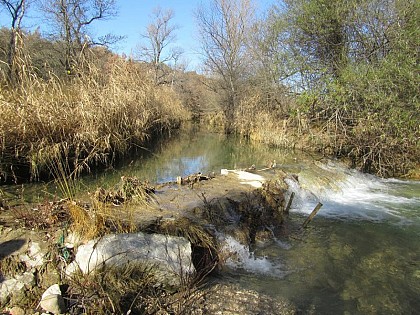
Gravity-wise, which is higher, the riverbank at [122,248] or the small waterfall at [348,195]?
the riverbank at [122,248]

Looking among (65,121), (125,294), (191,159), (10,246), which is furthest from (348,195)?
(10,246)

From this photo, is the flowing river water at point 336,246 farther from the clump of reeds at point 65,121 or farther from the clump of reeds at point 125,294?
the clump of reeds at point 125,294

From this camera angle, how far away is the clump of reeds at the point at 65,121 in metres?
5.50

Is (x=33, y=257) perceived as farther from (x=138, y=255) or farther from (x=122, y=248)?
(x=138, y=255)

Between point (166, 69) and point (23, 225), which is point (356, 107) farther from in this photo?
point (166, 69)

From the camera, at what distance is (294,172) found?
8039 millimetres

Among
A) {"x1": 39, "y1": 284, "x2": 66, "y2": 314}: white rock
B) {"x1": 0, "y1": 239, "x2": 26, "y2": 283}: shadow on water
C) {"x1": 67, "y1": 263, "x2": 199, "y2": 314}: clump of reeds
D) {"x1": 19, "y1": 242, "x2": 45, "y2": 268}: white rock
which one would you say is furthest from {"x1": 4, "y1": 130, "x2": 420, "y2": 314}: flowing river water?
{"x1": 0, "y1": 239, "x2": 26, "y2": 283}: shadow on water

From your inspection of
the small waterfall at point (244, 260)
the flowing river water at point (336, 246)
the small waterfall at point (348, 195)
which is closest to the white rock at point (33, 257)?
the flowing river water at point (336, 246)

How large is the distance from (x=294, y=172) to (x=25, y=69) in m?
6.13

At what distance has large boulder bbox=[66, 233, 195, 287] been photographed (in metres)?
2.96

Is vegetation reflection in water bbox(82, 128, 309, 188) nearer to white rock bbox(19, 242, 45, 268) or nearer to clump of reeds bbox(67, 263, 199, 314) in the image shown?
white rock bbox(19, 242, 45, 268)

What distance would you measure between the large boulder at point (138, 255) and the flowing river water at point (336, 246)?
65 centimetres

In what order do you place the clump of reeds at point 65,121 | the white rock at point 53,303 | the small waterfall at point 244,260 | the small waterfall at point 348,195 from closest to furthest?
the white rock at point 53,303, the small waterfall at point 244,260, the clump of reeds at point 65,121, the small waterfall at point 348,195

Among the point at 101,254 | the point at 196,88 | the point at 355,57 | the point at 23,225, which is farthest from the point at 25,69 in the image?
the point at 196,88
